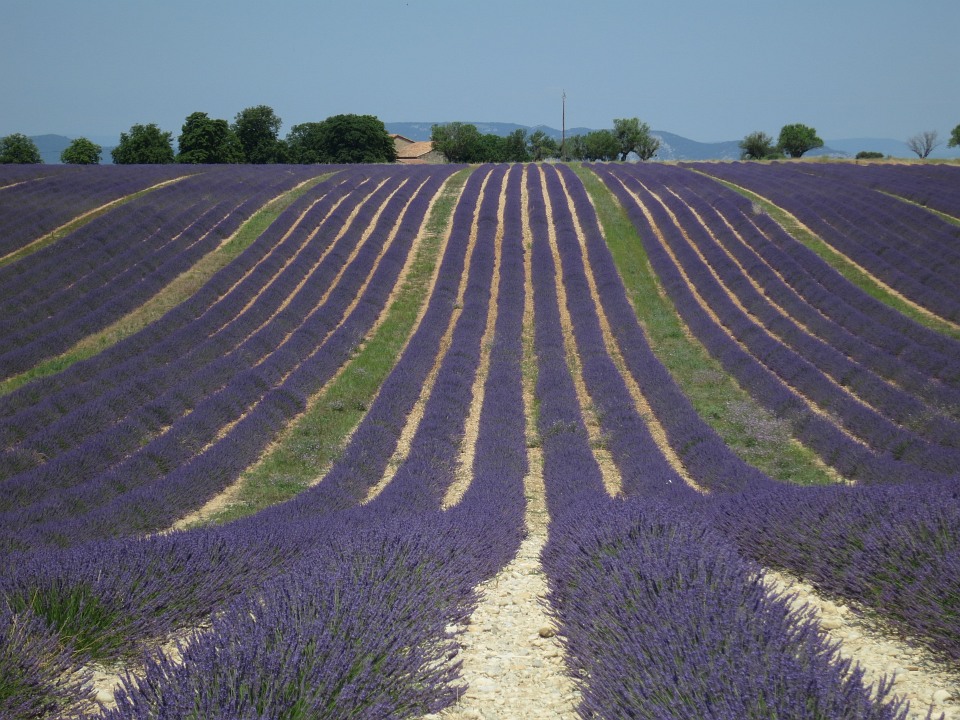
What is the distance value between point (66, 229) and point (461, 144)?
5612 centimetres

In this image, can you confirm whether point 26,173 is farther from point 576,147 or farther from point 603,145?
point 576,147

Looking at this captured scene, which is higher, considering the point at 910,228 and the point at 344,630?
the point at 344,630

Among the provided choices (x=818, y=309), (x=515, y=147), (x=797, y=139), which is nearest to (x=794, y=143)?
(x=797, y=139)

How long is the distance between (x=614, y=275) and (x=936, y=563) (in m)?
17.3

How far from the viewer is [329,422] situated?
12672mm

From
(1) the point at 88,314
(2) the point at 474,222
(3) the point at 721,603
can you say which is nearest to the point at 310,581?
(3) the point at 721,603

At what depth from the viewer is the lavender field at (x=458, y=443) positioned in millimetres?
3760

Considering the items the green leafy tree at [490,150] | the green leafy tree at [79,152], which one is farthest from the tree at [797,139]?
the green leafy tree at [79,152]

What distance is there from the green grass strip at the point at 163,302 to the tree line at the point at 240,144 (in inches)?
1546

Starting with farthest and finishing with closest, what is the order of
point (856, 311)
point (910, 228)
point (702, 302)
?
1. point (910, 228)
2. point (702, 302)
3. point (856, 311)

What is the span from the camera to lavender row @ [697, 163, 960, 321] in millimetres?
18703

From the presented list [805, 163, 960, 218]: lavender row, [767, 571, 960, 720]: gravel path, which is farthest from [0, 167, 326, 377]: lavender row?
[805, 163, 960, 218]: lavender row

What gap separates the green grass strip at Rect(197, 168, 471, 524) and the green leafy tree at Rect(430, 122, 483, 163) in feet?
185

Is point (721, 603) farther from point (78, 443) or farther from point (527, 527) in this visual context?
point (78, 443)
